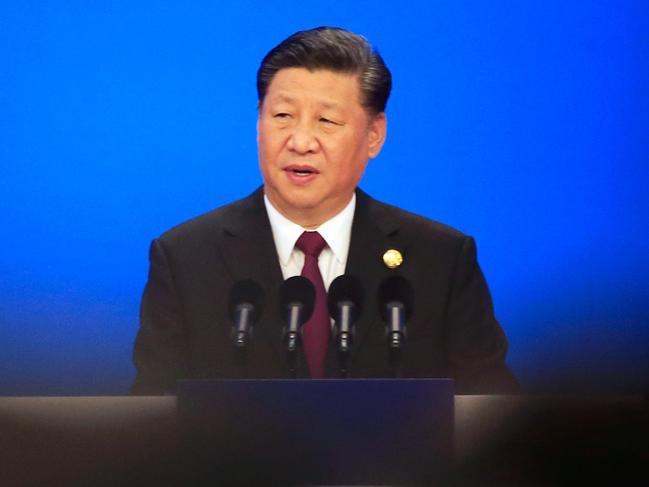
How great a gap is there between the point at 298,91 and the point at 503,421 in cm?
126

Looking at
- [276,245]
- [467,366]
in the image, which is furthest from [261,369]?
[467,366]

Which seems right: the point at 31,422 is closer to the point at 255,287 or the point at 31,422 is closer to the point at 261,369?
the point at 255,287

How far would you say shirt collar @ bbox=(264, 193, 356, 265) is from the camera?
2807 mm

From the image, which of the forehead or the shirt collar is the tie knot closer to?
the shirt collar

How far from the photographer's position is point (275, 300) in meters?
2.74

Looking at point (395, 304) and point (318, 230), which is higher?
point (318, 230)

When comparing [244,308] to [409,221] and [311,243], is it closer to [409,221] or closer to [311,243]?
[311,243]

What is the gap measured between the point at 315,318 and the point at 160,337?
1.38ft

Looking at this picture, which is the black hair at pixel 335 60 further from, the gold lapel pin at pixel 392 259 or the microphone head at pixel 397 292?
the microphone head at pixel 397 292

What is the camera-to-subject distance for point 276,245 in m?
2.82

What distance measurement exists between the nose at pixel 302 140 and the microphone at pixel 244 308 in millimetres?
802

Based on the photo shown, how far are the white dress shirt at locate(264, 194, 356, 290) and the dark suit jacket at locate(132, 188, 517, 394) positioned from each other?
22 millimetres

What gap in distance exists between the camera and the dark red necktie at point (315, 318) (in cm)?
268

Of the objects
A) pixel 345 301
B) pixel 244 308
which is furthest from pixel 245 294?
pixel 345 301
